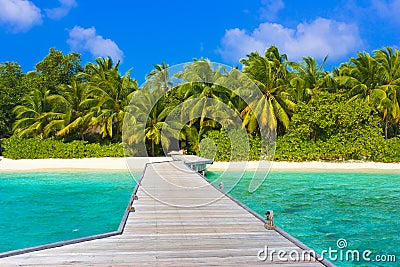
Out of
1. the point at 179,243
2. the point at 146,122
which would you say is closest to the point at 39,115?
the point at 146,122

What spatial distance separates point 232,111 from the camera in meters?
21.9

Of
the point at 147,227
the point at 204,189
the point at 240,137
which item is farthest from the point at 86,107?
the point at 147,227

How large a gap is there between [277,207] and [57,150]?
16.2 meters

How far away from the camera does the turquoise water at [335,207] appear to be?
23.4ft

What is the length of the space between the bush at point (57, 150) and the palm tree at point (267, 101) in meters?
7.80

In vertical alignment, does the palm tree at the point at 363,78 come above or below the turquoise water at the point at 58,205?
above

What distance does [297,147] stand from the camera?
69.6 feet

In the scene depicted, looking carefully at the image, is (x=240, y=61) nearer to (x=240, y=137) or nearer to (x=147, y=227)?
(x=240, y=137)

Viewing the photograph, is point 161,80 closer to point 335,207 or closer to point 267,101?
point 335,207

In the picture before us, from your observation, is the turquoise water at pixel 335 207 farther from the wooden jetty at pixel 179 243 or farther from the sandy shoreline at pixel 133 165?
the sandy shoreline at pixel 133 165

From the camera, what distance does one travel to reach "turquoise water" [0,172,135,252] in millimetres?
8070

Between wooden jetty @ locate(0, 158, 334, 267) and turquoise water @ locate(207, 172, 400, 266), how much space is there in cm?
186

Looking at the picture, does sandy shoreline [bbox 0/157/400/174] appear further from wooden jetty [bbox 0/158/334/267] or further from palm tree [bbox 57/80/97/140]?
wooden jetty [bbox 0/158/334/267]
